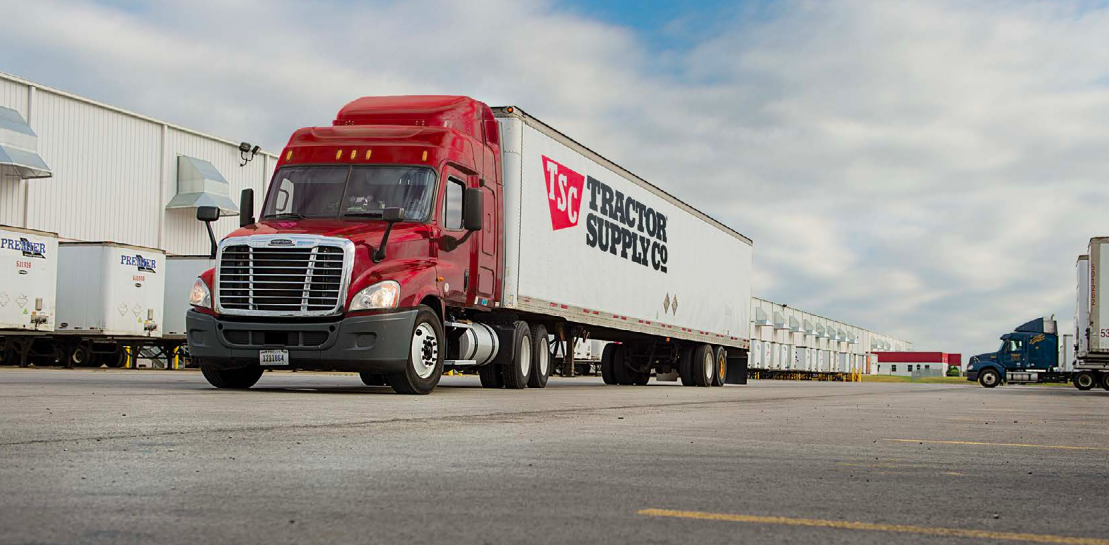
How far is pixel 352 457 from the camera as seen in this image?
5785 mm

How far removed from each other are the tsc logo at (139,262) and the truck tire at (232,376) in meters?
20.2

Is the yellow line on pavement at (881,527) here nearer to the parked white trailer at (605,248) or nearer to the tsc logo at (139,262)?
the parked white trailer at (605,248)

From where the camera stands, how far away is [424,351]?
13570 millimetres

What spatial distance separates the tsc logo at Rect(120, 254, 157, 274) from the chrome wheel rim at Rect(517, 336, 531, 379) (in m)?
19.7

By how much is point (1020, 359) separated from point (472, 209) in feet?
134

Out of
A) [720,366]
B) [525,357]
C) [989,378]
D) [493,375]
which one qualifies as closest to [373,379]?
[493,375]

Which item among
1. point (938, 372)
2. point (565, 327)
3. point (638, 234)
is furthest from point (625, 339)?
point (938, 372)

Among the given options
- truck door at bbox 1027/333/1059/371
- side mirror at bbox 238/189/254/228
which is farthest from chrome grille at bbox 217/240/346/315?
truck door at bbox 1027/333/1059/371

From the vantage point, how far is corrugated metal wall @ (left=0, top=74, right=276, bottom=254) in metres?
38.9

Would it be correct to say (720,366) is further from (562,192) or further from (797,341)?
(797,341)

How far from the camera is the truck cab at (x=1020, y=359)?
49125 millimetres

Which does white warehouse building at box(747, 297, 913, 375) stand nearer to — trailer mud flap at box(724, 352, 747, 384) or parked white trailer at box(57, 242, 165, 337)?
trailer mud flap at box(724, 352, 747, 384)

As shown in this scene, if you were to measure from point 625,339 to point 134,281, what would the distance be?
1619 centimetres

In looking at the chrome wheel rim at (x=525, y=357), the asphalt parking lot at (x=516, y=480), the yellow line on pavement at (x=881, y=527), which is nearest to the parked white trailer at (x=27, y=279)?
the chrome wheel rim at (x=525, y=357)
